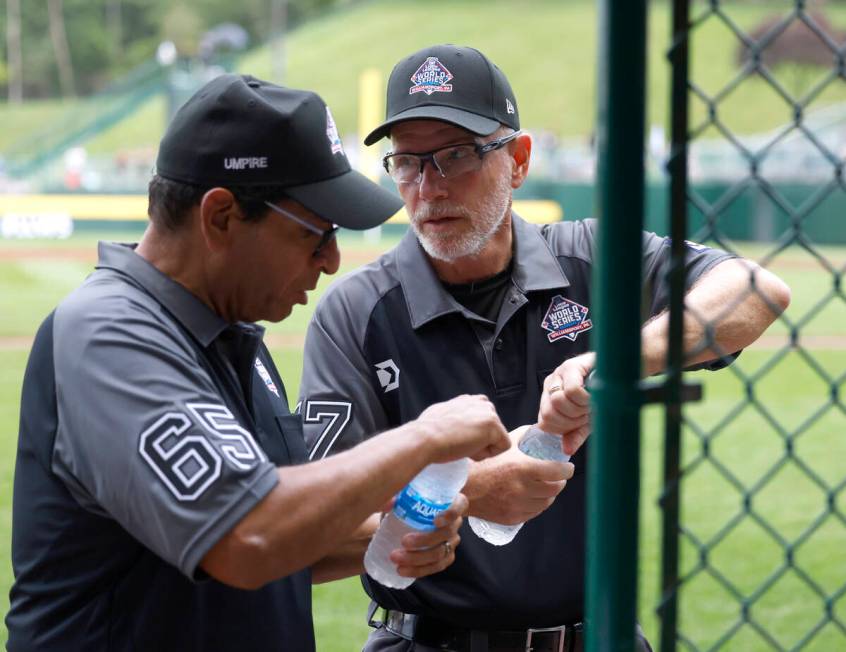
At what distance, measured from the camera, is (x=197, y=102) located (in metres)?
2.29

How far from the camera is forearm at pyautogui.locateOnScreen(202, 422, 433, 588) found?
1.92 meters

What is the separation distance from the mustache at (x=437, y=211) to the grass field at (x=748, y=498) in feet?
3.35

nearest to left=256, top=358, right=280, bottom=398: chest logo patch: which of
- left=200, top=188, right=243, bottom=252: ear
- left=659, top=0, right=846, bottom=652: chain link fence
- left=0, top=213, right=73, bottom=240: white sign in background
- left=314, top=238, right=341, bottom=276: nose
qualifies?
left=314, top=238, right=341, bottom=276: nose

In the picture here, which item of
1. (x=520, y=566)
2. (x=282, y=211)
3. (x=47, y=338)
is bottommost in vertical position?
(x=520, y=566)

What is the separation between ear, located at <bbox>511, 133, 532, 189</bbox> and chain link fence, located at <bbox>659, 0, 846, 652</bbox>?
61 cm

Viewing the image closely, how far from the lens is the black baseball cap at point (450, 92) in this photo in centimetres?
330

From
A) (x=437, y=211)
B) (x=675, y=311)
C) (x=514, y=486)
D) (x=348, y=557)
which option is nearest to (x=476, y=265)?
(x=437, y=211)

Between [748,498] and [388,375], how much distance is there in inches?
60.7

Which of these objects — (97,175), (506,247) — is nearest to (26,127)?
(97,175)

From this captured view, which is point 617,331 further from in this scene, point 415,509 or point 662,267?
point 662,267

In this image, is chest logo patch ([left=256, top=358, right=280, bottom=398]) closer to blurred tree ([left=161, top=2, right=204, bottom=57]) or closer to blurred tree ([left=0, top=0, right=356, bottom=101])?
blurred tree ([left=0, top=0, right=356, bottom=101])

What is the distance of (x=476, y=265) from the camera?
3.37 m

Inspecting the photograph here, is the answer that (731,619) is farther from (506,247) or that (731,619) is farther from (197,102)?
(197,102)

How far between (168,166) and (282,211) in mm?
251
